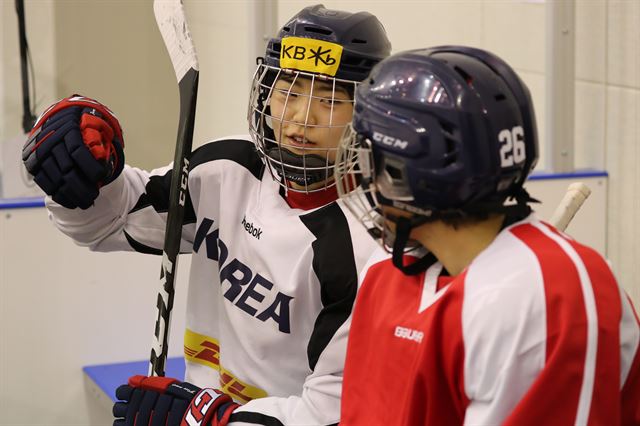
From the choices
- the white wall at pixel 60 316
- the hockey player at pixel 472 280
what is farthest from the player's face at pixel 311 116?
the white wall at pixel 60 316

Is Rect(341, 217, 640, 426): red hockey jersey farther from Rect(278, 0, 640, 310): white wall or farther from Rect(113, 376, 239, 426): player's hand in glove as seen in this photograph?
Rect(278, 0, 640, 310): white wall

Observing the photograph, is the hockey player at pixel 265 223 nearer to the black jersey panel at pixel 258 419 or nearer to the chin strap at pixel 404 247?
the black jersey panel at pixel 258 419

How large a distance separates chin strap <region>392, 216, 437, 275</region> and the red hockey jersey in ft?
0.13

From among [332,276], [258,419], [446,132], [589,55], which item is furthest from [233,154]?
[589,55]

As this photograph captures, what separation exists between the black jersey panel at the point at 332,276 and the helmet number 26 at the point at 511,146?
0.50 meters

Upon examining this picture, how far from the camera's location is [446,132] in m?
1.30

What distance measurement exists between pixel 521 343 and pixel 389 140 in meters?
0.28

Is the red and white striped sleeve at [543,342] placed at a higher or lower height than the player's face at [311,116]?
lower

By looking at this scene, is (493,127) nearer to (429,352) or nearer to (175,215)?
(429,352)

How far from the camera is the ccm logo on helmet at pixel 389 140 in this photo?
1.32 metres

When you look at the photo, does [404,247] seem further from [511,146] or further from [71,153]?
[71,153]

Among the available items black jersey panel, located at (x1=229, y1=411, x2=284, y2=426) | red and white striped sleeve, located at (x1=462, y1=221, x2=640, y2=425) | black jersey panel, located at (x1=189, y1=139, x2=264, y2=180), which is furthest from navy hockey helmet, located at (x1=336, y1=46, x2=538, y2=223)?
black jersey panel, located at (x1=189, y1=139, x2=264, y2=180)

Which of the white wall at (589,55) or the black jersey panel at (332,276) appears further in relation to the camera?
the white wall at (589,55)

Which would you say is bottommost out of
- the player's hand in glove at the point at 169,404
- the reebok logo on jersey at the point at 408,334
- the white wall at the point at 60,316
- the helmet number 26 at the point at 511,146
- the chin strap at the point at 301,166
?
the white wall at the point at 60,316
